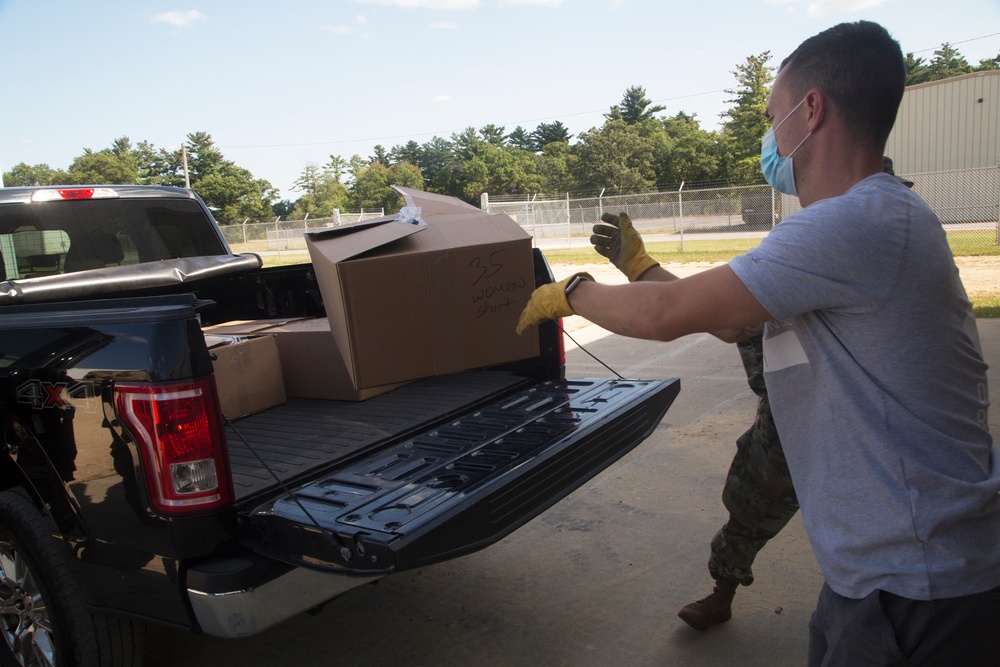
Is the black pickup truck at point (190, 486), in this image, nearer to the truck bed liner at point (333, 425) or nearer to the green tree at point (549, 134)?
the truck bed liner at point (333, 425)

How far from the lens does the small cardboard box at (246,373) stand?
3.42 m

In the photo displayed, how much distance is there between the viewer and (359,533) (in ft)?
7.04

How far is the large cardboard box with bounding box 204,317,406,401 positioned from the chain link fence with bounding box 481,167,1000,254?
15.3 metres

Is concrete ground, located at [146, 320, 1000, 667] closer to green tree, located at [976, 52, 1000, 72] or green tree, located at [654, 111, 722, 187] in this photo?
green tree, located at [654, 111, 722, 187]

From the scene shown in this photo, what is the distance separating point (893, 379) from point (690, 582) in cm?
231

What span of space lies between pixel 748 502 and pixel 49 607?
98.8 inches

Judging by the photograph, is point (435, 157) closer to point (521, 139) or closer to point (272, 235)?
point (521, 139)

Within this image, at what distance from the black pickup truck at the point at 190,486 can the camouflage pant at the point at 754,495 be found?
0.52 meters

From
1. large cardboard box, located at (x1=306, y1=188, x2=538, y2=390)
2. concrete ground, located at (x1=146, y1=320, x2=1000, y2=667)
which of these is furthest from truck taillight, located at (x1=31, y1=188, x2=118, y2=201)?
concrete ground, located at (x1=146, y1=320, x2=1000, y2=667)

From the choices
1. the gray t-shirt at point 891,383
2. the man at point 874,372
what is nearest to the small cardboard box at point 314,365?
the man at point 874,372

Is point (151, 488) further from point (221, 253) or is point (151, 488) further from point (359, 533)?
point (221, 253)

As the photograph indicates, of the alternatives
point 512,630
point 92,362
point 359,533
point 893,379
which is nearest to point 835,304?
point 893,379

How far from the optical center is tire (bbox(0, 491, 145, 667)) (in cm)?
253

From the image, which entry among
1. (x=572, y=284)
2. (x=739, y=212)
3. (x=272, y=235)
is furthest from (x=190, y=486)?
(x=272, y=235)
